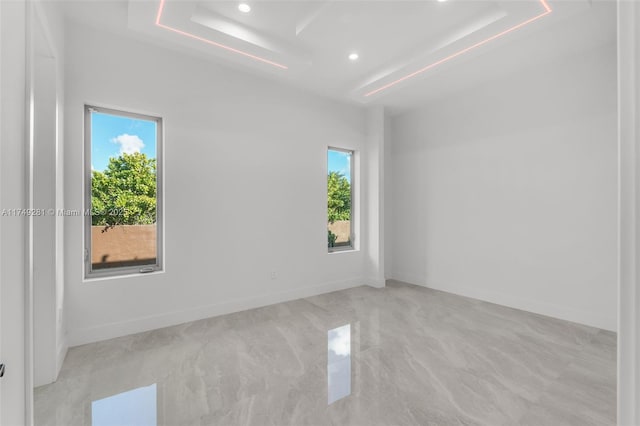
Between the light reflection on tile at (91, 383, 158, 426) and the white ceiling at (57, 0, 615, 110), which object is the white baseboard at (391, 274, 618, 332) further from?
the light reflection on tile at (91, 383, 158, 426)

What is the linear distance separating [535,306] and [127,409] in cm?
452

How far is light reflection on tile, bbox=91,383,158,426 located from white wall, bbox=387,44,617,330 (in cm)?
428

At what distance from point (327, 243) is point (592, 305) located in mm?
3414

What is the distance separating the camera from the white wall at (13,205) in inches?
35.8

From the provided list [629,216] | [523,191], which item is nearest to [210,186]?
[629,216]

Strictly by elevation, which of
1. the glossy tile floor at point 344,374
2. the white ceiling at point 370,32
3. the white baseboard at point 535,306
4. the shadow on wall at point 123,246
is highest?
the white ceiling at point 370,32

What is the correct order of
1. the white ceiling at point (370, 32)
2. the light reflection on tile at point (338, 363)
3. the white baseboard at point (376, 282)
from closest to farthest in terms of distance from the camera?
the light reflection on tile at point (338, 363) < the white ceiling at point (370, 32) < the white baseboard at point (376, 282)

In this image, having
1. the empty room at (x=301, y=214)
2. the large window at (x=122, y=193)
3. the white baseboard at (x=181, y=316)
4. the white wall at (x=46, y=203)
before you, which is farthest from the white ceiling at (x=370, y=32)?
the white baseboard at (x=181, y=316)

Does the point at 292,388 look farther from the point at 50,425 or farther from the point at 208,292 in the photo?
the point at 208,292

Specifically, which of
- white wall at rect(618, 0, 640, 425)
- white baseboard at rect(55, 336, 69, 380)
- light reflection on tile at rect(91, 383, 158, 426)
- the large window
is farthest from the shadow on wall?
white wall at rect(618, 0, 640, 425)

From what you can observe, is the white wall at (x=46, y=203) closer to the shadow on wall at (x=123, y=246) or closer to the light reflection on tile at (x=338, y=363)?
the shadow on wall at (x=123, y=246)

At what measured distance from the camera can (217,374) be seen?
2389 millimetres

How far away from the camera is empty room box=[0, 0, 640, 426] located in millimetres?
2025

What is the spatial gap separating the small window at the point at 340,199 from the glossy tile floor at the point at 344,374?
1.77 m
